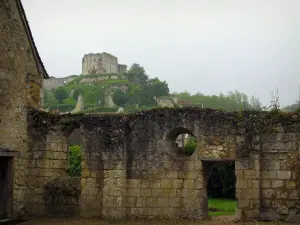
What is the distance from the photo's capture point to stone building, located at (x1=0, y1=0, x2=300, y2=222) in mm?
12945

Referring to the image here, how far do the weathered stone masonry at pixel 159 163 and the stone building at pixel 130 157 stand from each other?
30 mm

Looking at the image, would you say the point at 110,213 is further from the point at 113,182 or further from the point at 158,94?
the point at 158,94

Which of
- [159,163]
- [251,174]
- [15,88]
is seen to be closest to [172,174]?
[159,163]

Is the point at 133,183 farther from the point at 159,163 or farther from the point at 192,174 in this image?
Result: the point at 192,174

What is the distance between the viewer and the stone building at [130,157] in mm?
12945

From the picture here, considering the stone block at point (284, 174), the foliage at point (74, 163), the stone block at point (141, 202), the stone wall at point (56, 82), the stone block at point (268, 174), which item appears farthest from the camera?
the stone wall at point (56, 82)

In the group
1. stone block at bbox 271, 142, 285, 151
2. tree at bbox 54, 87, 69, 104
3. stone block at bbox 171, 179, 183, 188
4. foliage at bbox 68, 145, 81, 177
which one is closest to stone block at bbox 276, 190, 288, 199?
stone block at bbox 271, 142, 285, 151

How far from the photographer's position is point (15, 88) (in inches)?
566

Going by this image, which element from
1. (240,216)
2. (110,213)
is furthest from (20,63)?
(240,216)

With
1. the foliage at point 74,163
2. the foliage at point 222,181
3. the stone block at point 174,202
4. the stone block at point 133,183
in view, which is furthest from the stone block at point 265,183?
the foliage at point 74,163

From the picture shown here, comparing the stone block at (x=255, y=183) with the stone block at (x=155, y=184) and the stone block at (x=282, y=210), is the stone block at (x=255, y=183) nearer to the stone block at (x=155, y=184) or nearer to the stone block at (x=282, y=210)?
the stone block at (x=282, y=210)

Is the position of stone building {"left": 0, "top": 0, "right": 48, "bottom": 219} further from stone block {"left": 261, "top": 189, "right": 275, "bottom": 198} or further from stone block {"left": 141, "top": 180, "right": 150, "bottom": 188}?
stone block {"left": 261, "top": 189, "right": 275, "bottom": 198}

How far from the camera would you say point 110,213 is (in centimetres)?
1393

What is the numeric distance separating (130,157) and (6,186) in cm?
411
